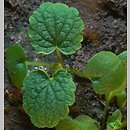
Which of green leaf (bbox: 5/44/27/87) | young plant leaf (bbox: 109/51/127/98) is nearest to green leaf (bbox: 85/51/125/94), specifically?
young plant leaf (bbox: 109/51/127/98)

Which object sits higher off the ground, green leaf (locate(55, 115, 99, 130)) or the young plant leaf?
the young plant leaf

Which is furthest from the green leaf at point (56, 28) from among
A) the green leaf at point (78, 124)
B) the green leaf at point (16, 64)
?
the green leaf at point (78, 124)

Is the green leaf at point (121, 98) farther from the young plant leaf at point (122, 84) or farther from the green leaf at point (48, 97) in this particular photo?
the green leaf at point (48, 97)

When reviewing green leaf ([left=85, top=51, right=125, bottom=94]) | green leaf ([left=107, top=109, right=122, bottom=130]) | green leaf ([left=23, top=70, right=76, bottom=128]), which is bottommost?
green leaf ([left=107, top=109, right=122, bottom=130])

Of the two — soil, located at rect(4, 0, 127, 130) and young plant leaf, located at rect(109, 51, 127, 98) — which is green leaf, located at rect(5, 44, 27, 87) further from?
young plant leaf, located at rect(109, 51, 127, 98)

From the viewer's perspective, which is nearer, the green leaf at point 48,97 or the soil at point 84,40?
the green leaf at point 48,97

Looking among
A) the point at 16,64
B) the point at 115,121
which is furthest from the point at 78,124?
the point at 16,64

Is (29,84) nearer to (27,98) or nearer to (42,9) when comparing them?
(27,98)
